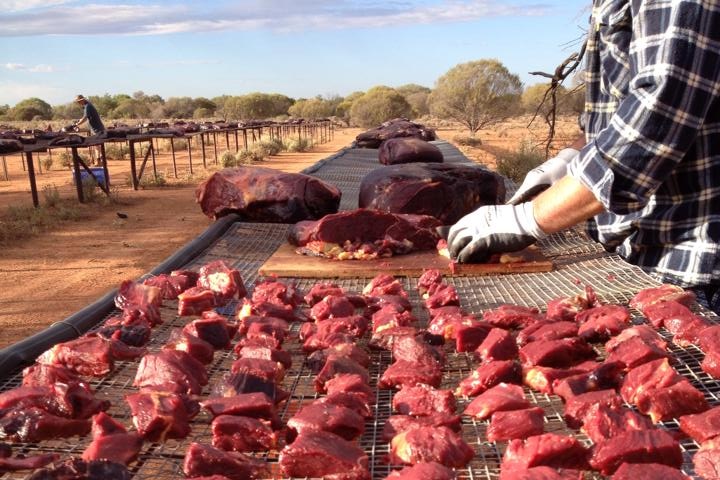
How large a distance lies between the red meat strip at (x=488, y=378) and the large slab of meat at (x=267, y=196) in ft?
12.0

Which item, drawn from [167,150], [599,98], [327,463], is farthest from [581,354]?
[167,150]

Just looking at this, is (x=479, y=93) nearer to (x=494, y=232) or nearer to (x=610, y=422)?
(x=494, y=232)

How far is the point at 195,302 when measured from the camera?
3234 millimetres

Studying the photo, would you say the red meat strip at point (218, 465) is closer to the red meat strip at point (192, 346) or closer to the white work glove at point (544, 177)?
the red meat strip at point (192, 346)

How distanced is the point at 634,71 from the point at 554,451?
134 cm

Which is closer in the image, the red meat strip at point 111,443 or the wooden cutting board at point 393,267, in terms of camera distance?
the red meat strip at point 111,443

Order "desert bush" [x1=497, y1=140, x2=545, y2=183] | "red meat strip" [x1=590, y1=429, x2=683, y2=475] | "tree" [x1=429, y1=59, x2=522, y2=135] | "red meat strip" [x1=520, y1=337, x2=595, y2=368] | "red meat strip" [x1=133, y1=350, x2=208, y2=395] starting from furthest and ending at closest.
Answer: "tree" [x1=429, y1=59, x2=522, y2=135], "desert bush" [x1=497, y1=140, x2=545, y2=183], "red meat strip" [x1=520, y1=337, x2=595, y2=368], "red meat strip" [x1=133, y1=350, x2=208, y2=395], "red meat strip" [x1=590, y1=429, x2=683, y2=475]

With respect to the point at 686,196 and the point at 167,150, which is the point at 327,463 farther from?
the point at 167,150

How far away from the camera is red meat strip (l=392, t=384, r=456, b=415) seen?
2197 millimetres

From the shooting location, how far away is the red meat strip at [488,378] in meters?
2.35

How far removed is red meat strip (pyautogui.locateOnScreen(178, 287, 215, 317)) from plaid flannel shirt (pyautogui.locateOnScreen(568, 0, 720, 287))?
6.06ft

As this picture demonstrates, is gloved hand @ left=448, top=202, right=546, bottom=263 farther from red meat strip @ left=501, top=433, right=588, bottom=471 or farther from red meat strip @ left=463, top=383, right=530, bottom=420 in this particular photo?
red meat strip @ left=501, top=433, right=588, bottom=471

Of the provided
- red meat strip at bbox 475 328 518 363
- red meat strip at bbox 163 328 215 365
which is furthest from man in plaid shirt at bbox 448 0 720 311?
red meat strip at bbox 163 328 215 365

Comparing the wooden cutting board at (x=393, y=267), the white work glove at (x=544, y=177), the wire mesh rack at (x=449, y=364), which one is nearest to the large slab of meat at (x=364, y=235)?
the wooden cutting board at (x=393, y=267)
